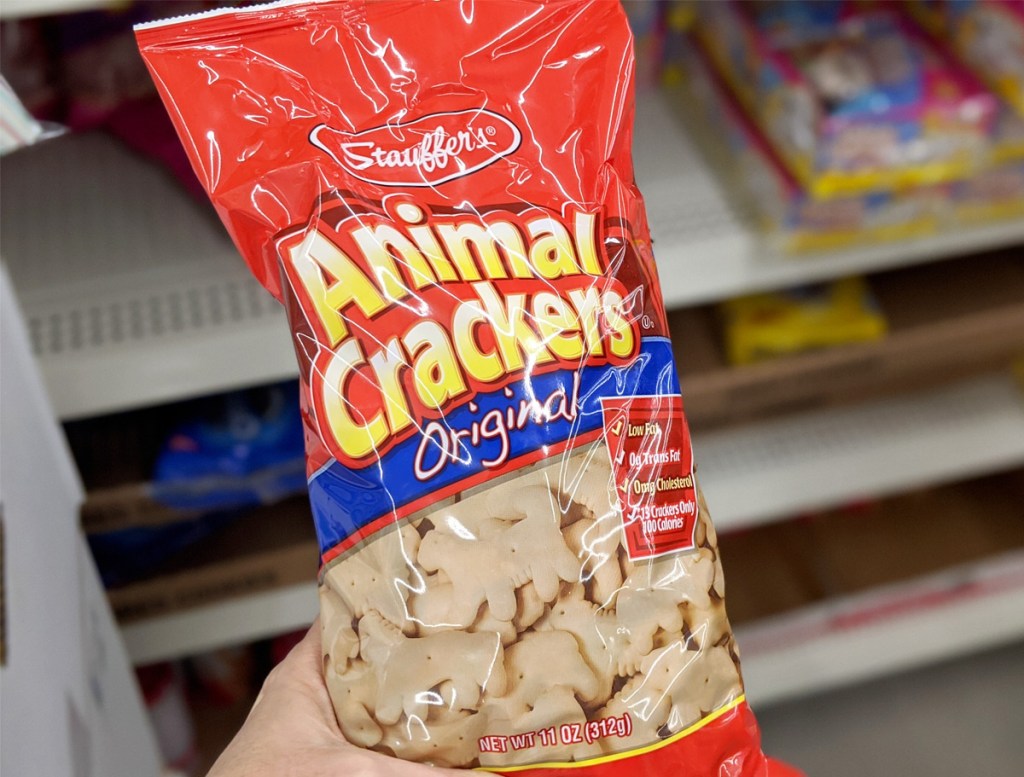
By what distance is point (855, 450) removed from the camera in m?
1.18

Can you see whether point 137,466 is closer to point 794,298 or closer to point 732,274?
point 732,274

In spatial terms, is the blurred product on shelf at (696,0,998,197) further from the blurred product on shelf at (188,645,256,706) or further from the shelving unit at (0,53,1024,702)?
the blurred product on shelf at (188,645,256,706)

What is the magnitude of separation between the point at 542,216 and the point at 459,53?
4.5 inches

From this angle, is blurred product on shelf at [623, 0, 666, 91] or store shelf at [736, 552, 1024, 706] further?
store shelf at [736, 552, 1024, 706]

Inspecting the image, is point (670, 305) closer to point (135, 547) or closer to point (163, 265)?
point (163, 265)

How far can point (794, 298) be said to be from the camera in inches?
44.0

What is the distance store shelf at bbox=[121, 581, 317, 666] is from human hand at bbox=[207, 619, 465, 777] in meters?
0.44

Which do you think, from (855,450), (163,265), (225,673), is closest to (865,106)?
(855,450)

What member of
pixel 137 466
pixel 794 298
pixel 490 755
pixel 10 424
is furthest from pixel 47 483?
pixel 794 298

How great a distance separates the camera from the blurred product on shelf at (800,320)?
3.51 feet

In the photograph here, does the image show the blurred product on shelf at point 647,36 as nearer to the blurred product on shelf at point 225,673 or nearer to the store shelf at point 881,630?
the store shelf at point 881,630

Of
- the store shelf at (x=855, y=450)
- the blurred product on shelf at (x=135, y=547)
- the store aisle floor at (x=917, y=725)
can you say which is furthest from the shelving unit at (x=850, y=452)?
the store aisle floor at (x=917, y=725)

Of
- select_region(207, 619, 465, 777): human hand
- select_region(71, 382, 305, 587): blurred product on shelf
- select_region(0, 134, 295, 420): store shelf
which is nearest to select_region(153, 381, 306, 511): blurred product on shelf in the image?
select_region(71, 382, 305, 587): blurred product on shelf

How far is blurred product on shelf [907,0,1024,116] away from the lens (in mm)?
883
